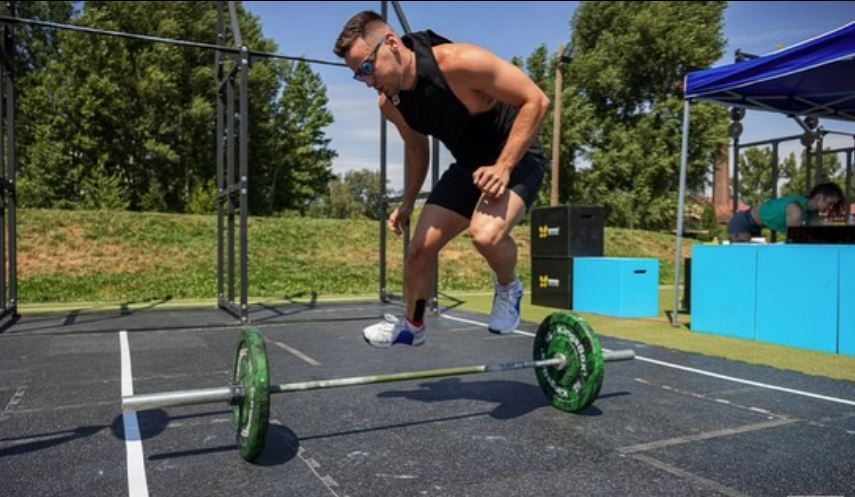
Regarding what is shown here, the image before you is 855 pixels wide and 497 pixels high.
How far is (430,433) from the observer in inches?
111

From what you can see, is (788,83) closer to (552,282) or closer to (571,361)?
(552,282)

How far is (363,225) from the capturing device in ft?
46.9

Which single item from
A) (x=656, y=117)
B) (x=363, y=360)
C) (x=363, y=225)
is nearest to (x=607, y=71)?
(x=656, y=117)

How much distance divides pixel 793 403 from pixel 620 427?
1137 millimetres

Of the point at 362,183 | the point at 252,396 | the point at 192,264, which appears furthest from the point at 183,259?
the point at 362,183

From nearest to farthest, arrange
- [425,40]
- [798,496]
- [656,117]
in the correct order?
[798,496], [425,40], [656,117]

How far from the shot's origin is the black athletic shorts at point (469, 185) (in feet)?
9.27

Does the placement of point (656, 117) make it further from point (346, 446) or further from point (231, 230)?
point (346, 446)

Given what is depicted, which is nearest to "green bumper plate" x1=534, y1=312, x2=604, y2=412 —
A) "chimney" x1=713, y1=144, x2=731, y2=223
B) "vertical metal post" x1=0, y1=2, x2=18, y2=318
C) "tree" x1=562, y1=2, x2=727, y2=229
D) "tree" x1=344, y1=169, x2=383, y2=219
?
"vertical metal post" x1=0, y1=2, x2=18, y2=318

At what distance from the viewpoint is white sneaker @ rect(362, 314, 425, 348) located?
9.94 feet

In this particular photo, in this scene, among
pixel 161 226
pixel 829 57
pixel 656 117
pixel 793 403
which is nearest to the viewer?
pixel 793 403

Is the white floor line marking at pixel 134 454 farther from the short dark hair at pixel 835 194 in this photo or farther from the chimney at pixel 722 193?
the chimney at pixel 722 193

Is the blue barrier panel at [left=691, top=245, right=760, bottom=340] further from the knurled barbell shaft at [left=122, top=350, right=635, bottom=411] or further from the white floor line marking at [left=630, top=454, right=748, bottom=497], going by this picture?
the white floor line marking at [left=630, top=454, right=748, bottom=497]

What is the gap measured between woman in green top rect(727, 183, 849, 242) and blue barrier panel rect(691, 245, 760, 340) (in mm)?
639
